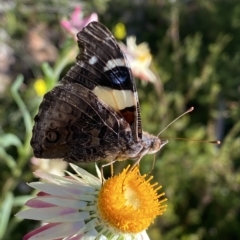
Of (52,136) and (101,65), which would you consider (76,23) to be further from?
(52,136)

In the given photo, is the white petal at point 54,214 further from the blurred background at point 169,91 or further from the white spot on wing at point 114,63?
the blurred background at point 169,91

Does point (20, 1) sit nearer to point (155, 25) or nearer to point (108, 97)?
point (155, 25)

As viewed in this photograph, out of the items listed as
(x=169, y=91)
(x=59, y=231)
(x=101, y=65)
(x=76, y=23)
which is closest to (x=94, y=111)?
(x=101, y=65)

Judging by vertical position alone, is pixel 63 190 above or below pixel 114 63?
below

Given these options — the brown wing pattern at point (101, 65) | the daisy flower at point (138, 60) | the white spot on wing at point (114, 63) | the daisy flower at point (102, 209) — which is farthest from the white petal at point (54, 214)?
the daisy flower at point (138, 60)

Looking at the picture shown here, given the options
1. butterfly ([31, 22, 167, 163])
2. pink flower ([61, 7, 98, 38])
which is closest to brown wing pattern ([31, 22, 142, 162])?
butterfly ([31, 22, 167, 163])

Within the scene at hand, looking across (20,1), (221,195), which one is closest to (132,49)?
(221,195)

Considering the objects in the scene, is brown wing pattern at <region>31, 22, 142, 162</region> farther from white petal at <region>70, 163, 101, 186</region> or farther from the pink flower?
the pink flower
